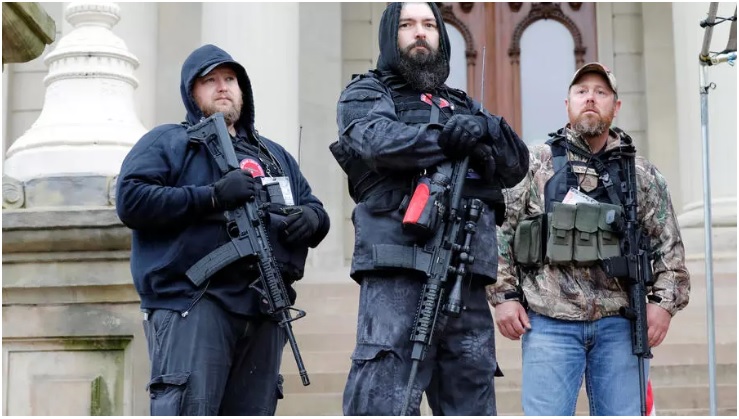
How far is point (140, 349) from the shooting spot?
7.28 meters

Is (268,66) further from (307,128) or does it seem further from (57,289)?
(57,289)

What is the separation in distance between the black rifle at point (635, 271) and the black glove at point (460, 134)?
3.94ft

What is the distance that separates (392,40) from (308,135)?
8.12m

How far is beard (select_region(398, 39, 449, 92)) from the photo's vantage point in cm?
512

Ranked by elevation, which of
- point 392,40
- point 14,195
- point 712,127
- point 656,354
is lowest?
point 656,354

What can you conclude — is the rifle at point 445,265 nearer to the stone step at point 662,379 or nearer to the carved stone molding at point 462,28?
the stone step at point 662,379

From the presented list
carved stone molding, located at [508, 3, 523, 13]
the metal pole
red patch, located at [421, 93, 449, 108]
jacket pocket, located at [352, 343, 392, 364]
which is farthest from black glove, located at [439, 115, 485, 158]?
carved stone molding, located at [508, 3, 523, 13]

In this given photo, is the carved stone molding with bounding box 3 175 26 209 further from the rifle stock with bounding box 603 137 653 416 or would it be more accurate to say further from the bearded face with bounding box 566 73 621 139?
the rifle stock with bounding box 603 137 653 416

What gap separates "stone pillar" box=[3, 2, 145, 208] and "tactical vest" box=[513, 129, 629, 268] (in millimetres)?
3081

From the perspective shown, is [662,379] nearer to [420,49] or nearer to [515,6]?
[420,49]

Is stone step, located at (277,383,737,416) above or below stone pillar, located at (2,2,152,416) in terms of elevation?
below

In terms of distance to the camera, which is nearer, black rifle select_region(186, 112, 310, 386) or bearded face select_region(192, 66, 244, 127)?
black rifle select_region(186, 112, 310, 386)

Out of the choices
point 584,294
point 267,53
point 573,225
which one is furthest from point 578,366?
point 267,53

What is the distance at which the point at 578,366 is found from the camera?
5734 millimetres
